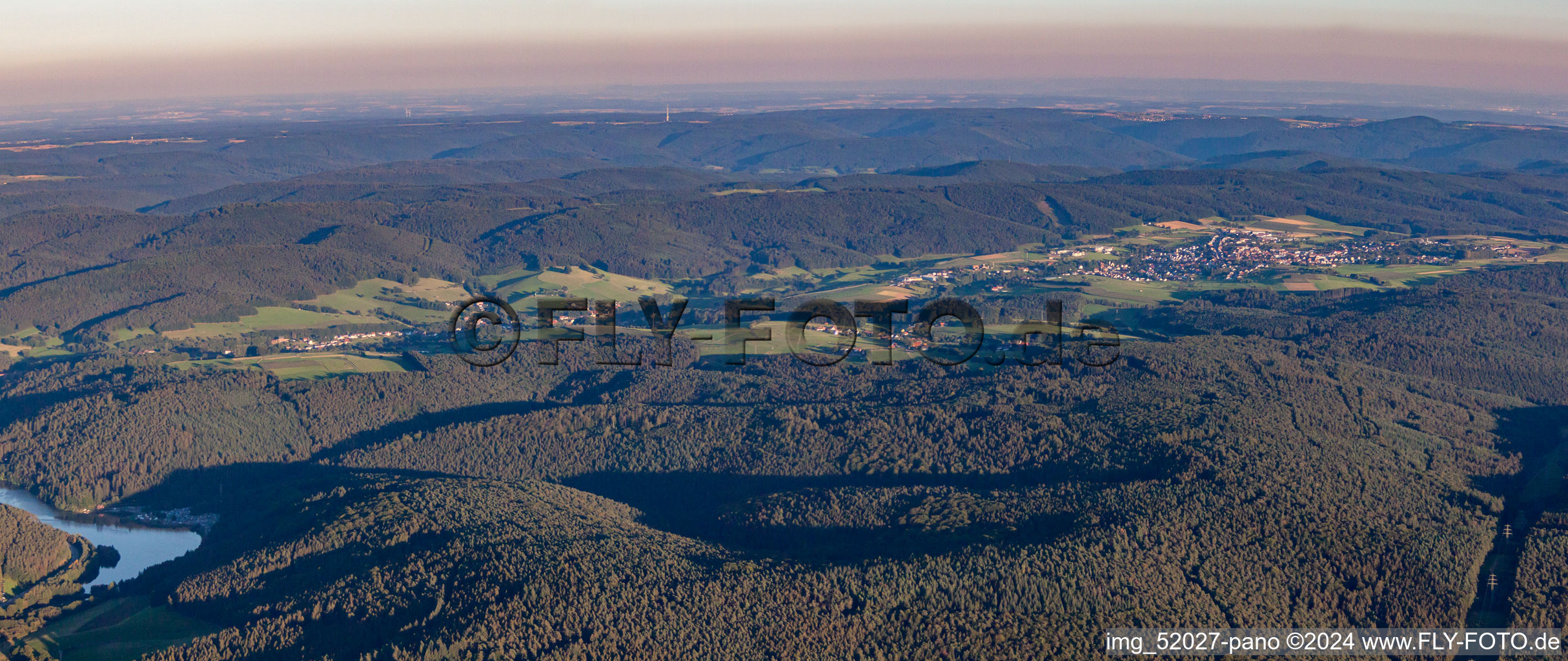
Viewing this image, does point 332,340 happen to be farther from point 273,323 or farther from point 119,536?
point 119,536

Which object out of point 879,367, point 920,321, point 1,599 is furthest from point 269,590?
point 920,321

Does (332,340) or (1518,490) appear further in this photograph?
(332,340)

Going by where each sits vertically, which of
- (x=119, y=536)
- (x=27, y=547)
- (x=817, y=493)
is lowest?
(x=119, y=536)

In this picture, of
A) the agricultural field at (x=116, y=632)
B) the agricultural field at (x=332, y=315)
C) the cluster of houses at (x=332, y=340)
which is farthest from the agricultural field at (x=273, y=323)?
the agricultural field at (x=116, y=632)

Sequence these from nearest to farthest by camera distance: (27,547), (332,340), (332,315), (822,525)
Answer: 1. (822,525)
2. (27,547)
3. (332,340)
4. (332,315)

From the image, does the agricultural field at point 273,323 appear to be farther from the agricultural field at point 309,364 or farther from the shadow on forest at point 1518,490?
the shadow on forest at point 1518,490

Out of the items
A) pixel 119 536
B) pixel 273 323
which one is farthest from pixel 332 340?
pixel 119 536
